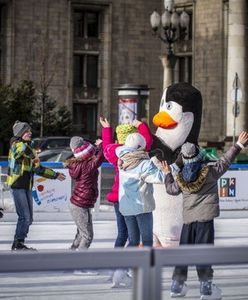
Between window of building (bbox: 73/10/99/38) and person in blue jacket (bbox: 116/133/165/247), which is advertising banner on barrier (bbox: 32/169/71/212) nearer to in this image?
person in blue jacket (bbox: 116/133/165/247)

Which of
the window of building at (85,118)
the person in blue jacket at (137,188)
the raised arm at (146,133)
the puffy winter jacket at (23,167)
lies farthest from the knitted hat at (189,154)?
the window of building at (85,118)

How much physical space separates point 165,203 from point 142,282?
6725 millimetres

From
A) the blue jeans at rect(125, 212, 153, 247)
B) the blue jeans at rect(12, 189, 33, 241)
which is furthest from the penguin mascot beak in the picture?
the blue jeans at rect(12, 189, 33, 241)

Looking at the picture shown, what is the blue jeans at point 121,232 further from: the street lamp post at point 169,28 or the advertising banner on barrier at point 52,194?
the street lamp post at point 169,28

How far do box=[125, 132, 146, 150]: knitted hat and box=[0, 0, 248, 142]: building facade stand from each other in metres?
43.6

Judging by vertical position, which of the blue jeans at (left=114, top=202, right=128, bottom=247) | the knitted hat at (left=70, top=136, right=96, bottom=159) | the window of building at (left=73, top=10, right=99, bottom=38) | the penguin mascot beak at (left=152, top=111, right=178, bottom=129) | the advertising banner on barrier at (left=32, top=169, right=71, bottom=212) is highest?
the window of building at (left=73, top=10, right=99, bottom=38)

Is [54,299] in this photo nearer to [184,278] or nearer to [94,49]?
[184,278]

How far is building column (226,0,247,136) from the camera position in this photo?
48.7m

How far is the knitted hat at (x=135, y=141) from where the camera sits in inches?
426

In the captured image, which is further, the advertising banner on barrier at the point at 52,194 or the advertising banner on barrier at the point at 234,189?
the advertising banner on barrier at the point at 234,189

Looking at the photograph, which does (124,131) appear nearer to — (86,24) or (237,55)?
(237,55)

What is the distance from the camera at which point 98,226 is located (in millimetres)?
18281

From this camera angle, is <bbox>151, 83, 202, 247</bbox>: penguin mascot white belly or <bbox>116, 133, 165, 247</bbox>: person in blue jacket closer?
<bbox>116, 133, 165, 247</bbox>: person in blue jacket

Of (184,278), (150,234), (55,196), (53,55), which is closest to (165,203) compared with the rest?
(150,234)
